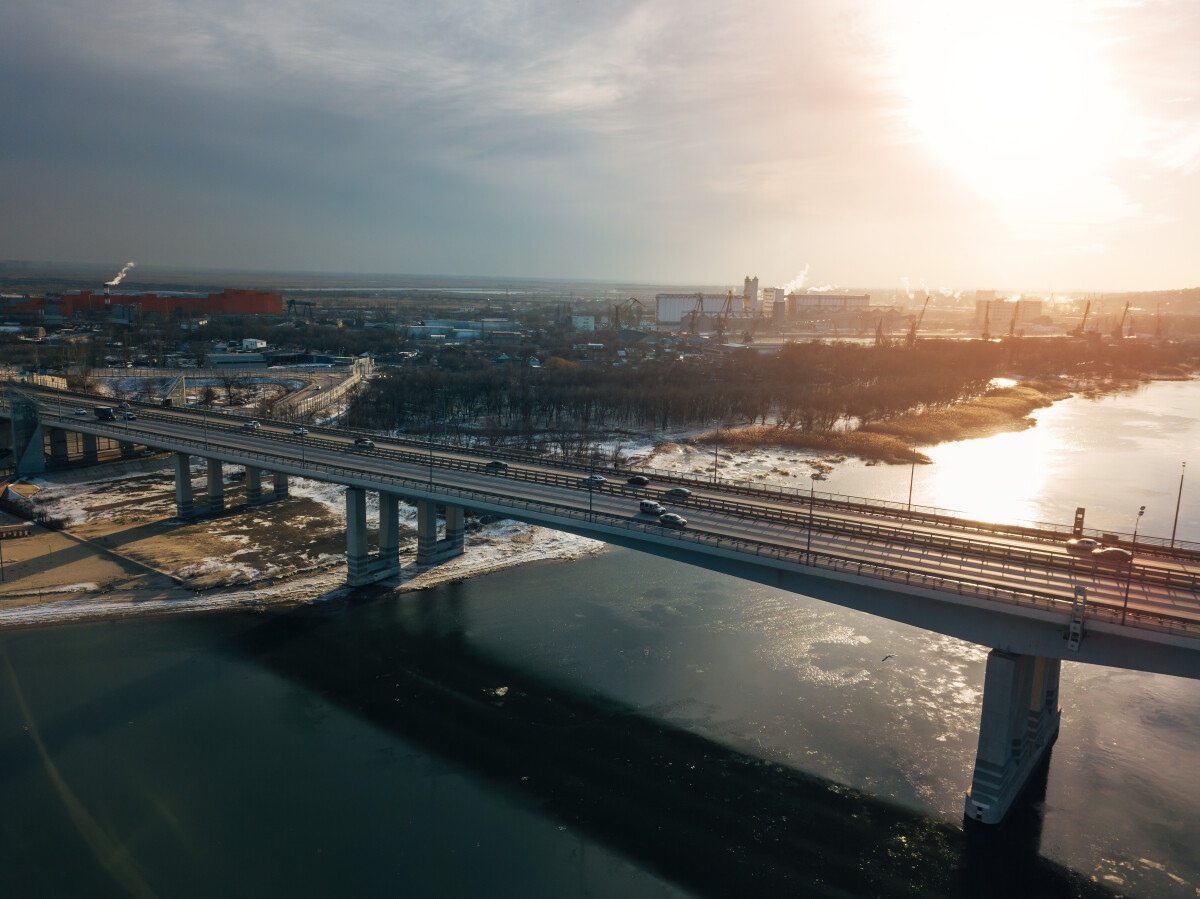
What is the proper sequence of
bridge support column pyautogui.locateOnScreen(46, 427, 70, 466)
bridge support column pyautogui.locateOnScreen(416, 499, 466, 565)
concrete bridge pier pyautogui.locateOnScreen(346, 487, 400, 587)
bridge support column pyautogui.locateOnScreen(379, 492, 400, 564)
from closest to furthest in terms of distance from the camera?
concrete bridge pier pyautogui.locateOnScreen(346, 487, 400, 587) → bridge support column pyautogui.locateOnScreen(379, 492, 400, 564) → bridge support column pyautogui.locateOnScreen(416, 499, 466, 565) → bridge support column pyautogui.locateOnScreen(46, 427, 70, 466)

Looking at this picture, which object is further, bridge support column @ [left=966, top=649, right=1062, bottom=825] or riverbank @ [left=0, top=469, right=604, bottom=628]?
riverbank @ [left=0, top=469, right=604, bottom=628]

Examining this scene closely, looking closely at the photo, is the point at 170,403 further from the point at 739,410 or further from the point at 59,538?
the point at 739,410

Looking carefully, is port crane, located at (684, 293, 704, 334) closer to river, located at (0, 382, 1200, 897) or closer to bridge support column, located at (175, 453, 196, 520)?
bridge support column, located at (175, 453, 196, 520)

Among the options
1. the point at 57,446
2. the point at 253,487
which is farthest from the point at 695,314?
the point at 253,487

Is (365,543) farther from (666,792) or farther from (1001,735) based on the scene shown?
(1001,735)

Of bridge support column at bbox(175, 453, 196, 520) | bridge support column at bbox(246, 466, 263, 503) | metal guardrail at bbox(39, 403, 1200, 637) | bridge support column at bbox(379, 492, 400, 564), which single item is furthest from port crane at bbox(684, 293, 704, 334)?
bridge support column at bbox(379, 492, 400, 564)

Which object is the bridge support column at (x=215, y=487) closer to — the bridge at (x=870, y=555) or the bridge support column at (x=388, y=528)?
the bridge at (x=870, y=555)
